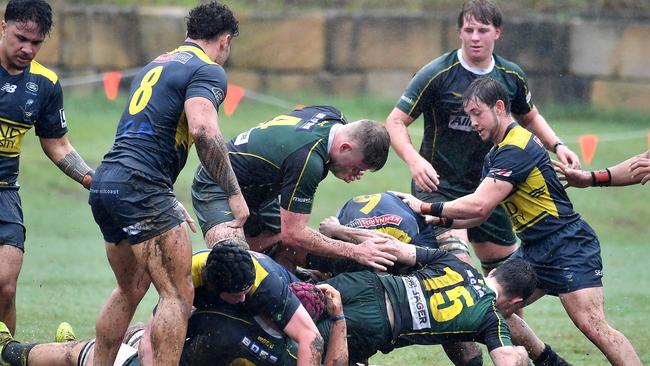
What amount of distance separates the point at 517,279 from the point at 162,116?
2.32 meters

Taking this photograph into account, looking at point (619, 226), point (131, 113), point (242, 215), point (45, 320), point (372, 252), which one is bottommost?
point (619, 226)

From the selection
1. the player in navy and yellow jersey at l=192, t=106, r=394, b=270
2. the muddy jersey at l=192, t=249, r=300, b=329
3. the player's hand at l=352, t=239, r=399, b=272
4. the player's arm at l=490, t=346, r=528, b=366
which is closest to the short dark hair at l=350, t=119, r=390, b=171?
the player in navy and yellow jersey at l=192, t=106, r=394, b=270

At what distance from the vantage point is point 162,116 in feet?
19.8

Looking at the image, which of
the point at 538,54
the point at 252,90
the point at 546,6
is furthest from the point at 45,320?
the point at 546,6

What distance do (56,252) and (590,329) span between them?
638 cm

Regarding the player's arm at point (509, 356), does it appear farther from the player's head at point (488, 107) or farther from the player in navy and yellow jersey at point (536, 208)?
the player's head at point (488, 107)

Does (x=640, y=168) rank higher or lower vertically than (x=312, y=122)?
lower

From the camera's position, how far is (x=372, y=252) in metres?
6.54

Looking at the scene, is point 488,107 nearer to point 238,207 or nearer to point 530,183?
point 530,183

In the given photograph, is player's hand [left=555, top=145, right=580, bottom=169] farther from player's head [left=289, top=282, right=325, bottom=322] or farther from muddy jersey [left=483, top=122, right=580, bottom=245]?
player's head [left=289, top=282, right=325, bottom=322]

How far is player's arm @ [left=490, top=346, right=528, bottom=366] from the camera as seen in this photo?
604cm

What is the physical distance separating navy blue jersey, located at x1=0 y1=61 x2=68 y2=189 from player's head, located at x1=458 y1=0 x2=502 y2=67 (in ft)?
9.49

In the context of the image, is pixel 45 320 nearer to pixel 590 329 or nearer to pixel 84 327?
pixel 84 327

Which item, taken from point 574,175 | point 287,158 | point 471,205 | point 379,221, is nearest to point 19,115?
point 287,158
